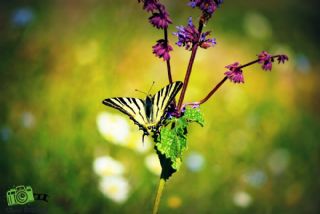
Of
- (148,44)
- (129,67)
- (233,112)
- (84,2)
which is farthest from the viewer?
(84,2)

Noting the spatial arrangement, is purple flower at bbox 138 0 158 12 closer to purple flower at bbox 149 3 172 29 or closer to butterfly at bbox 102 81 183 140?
purple flower at bbox 149 3 172 29

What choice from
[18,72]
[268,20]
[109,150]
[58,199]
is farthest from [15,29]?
[268,20]

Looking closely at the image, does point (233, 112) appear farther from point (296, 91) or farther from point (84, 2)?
point (84, 2)

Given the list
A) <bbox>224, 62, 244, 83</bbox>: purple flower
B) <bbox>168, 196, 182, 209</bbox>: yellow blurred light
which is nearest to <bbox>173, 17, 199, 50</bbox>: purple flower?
<bbox>224, 62, 244, 83</bbox>: purple flower

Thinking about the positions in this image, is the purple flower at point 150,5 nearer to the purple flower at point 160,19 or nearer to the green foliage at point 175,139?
the purple flower at point 160,19

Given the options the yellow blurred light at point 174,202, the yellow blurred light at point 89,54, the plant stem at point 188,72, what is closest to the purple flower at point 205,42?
the plant stem at point 188,72

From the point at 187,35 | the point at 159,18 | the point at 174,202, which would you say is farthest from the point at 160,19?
the point at 174,202
